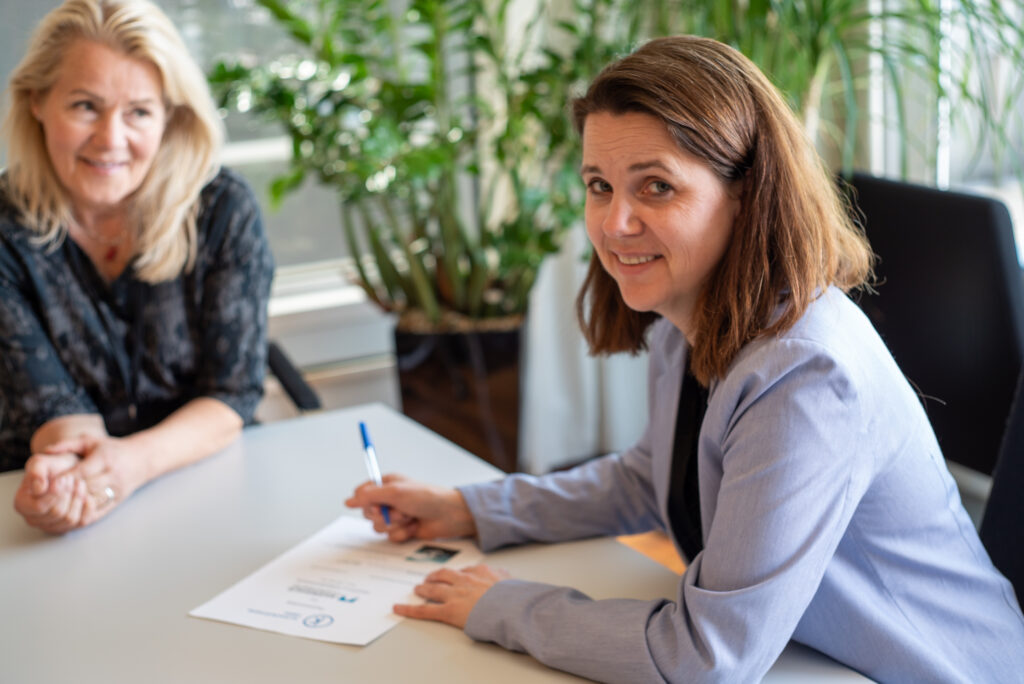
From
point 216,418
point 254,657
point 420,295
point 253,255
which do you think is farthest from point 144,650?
point 420,295

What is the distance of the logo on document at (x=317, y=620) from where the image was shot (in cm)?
114

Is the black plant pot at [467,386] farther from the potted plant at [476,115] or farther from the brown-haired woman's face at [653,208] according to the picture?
the brown-haired woman's face at [653,208]

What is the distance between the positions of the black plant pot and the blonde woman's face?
1.07m

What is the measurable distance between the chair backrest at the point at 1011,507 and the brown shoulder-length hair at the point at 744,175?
34 cm

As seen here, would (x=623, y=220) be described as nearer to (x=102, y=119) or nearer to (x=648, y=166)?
(x=648, y=166)

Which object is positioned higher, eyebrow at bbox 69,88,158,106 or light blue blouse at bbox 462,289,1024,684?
eyebrow at bbox 69,88,158,106

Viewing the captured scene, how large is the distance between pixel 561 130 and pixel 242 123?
3.21 feet

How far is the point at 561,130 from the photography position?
258 cm

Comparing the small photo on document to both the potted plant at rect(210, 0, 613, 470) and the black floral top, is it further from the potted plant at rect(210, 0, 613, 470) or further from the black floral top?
the potted plant at rect(210, 0, 613, 470)

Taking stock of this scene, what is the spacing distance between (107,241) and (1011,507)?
1536 mm

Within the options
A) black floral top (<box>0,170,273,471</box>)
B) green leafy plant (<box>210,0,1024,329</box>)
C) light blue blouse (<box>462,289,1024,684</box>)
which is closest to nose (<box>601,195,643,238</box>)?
light blue blouse (<box>462,289,1024,684</box>)

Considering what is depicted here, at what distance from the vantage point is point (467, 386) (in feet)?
9.26

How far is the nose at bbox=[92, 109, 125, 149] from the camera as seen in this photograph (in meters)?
1.74

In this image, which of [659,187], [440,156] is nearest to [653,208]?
[659,187]
